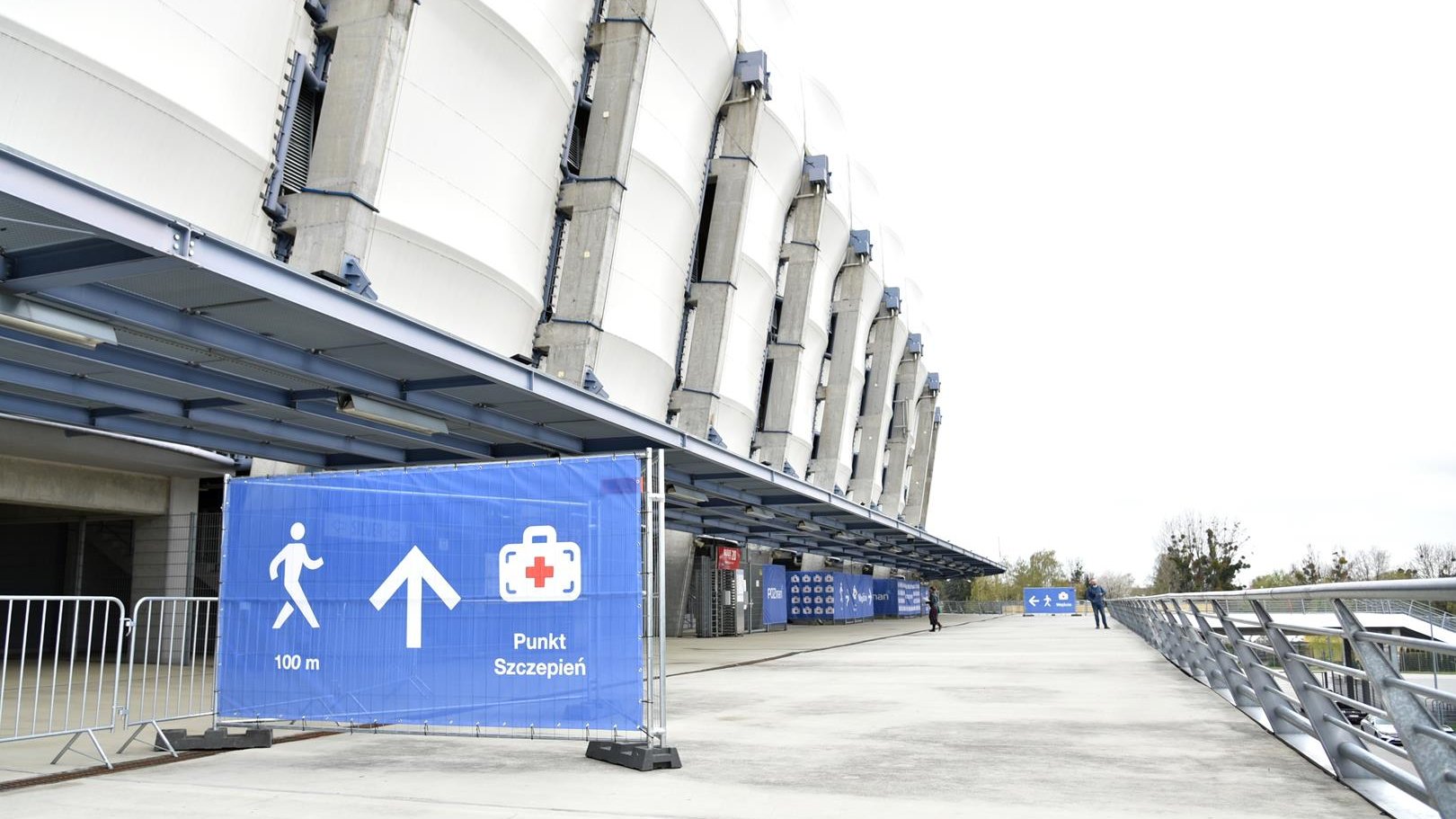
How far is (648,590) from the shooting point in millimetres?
8344

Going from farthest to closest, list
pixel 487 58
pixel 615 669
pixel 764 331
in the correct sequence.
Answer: pixel 764 331 < pixel 487 58 < pixel 615 669

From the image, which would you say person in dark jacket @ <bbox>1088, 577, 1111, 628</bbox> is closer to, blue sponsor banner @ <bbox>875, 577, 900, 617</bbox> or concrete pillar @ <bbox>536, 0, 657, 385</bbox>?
concrete pillar @ <bbox>536, 0, 657, 385</bbox>

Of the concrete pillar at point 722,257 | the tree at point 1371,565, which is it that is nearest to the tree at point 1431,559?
the tree at point 1371,565

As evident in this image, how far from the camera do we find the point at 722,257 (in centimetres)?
3178

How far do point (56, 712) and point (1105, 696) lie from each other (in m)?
12.7

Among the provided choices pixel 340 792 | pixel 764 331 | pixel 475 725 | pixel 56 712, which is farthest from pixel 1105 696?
pixel 764 331

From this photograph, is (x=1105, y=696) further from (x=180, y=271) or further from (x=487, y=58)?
(x=487, y=58)

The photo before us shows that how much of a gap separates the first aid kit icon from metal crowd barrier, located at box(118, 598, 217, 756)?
2.94 meters

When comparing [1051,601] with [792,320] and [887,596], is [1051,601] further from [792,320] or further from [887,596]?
[792,320]

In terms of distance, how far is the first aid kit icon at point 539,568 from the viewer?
840 cm

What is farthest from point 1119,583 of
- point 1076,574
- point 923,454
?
point 923,454

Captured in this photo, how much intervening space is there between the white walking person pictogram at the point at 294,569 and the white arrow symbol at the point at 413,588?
70 centimetres

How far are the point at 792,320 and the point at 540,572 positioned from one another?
1303 inches

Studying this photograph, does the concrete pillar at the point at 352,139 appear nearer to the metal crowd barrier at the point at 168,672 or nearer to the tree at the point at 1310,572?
the metal crowd barrier at the point at 168,672
